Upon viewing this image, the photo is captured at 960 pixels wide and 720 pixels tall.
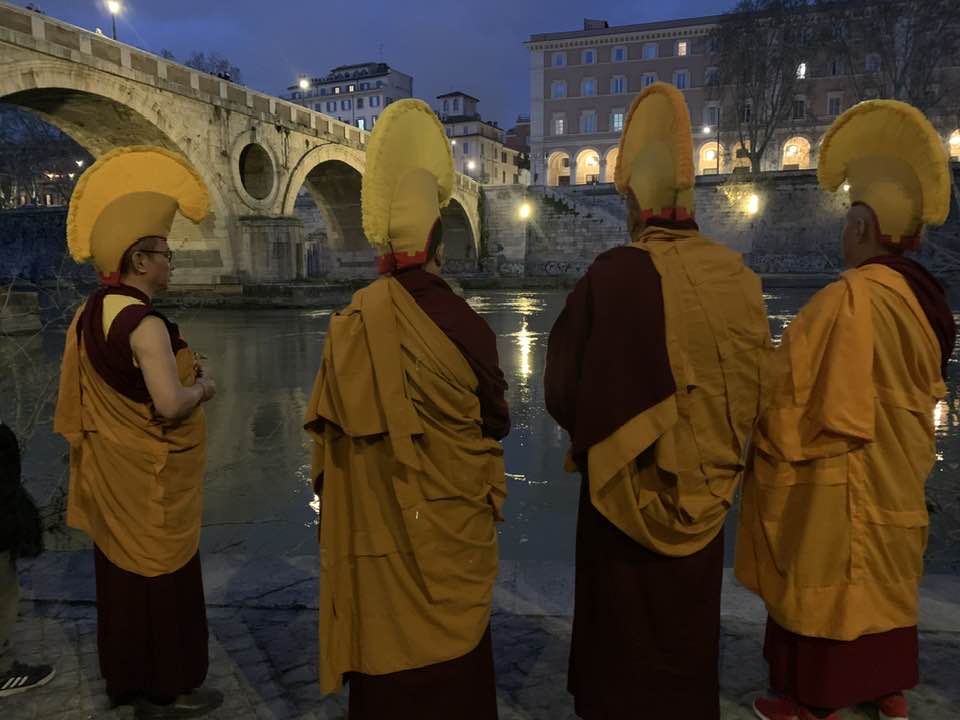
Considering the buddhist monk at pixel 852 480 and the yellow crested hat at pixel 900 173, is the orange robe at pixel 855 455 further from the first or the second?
the yellow crested hat at pixel 900 173

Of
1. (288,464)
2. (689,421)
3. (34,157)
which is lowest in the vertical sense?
(288,464)

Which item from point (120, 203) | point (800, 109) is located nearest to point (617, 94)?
point (800, 109)

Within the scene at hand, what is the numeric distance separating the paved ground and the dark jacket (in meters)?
0.57

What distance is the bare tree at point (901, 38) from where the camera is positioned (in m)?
31.3

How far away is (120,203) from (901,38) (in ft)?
140

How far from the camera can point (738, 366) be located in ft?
6.39

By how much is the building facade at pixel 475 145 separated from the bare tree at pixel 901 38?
28.7 meters

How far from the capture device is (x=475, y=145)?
59.2 m

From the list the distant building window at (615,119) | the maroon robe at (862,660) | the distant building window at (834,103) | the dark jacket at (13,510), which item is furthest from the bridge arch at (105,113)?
the distant building window at (834,103)

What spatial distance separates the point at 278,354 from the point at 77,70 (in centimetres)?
936

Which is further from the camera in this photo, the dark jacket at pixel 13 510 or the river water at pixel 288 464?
the river water at pixel 288 464

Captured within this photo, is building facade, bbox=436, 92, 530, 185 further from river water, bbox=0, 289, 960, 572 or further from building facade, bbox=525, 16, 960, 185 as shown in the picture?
river water, bbox=0, 289, 960, 572

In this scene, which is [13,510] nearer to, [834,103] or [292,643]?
[292,643]

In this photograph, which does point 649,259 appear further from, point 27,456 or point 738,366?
point 27,456
